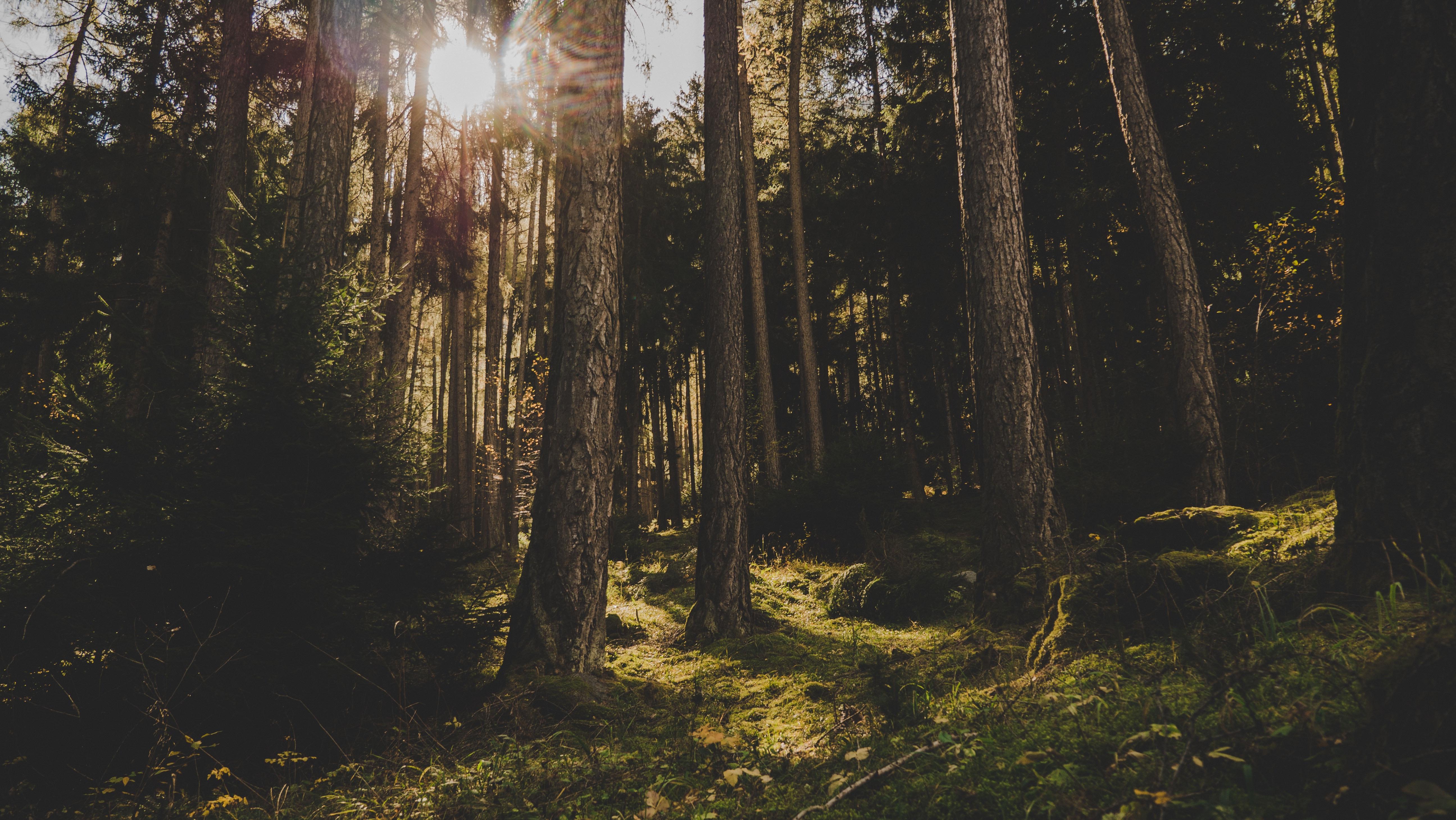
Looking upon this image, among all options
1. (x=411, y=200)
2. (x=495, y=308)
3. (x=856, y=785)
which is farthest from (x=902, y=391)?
(x=856, y=785)

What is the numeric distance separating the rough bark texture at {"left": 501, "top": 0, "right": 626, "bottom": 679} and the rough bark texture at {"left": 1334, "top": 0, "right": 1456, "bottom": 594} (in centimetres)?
454

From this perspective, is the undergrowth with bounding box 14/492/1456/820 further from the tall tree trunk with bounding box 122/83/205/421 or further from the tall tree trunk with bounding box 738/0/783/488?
the tall tree trunk with bounding box 122/83/205/421

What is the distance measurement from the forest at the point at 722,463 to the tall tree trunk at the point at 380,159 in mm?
216

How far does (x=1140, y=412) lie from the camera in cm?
1113

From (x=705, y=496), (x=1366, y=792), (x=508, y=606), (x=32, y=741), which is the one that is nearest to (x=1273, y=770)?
(x=1366, y=792)

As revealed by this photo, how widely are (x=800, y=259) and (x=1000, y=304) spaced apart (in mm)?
9633

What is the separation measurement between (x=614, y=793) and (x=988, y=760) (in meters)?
1.81

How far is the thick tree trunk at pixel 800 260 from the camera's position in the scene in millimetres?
14258

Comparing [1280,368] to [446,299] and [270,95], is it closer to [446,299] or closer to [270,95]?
[270,95]

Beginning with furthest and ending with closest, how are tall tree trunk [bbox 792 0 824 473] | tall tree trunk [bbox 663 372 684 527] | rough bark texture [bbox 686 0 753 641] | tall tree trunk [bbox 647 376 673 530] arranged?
tall tree trunk [bbox 647 376 673 530], tall tree trunk [bbox 663 372 684 527], tall tree trunk [bbox 792 0 824 473], rough bark texture [bbox 686 0 753 641]

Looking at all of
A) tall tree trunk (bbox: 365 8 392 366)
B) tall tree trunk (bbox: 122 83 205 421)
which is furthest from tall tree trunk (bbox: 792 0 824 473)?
tall tree trunk (bbox: 122 83 205 421)

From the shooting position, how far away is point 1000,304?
5598 millimetres

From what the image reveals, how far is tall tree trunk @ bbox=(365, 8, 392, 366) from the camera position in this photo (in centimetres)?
1060

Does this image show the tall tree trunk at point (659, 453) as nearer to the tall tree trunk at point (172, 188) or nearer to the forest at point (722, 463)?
the forest at point (722, 463)
